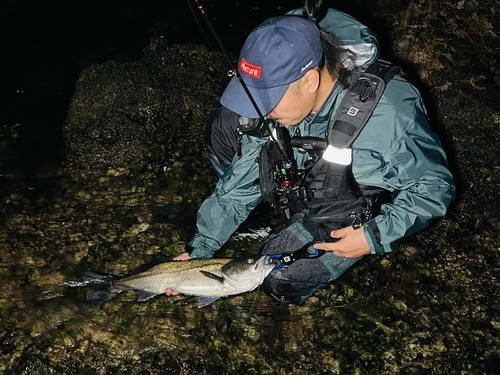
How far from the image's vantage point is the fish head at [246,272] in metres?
3.77

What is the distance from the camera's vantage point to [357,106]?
2924 millimetres

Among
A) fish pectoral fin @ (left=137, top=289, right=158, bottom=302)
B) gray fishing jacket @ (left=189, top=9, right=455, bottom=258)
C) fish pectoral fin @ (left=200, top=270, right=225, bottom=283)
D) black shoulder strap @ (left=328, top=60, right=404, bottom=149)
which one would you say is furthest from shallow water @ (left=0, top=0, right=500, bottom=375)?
black shoulder strap @ (left=328, top=60, right=404, bottom=149)

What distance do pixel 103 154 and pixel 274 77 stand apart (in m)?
3.93

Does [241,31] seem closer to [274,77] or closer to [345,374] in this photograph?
[274,77]

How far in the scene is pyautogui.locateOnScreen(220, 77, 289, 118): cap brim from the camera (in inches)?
114

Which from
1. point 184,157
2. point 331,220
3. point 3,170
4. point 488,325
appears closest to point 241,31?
point 184,157

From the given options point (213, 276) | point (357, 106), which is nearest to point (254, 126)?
point (357, 106)

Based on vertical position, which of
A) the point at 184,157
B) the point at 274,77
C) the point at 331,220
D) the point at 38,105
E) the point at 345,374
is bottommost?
the point at 38,105

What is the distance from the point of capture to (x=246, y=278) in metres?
3.80

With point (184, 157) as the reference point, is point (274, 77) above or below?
above

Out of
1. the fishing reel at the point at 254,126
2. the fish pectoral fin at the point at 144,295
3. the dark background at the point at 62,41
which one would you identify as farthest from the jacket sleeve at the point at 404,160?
the dark background at the point at 62,41

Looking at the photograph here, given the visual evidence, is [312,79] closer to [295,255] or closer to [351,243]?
[351,243]

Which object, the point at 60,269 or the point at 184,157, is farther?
the point at 184,157

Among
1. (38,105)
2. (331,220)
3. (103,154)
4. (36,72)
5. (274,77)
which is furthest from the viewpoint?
(36,72)
